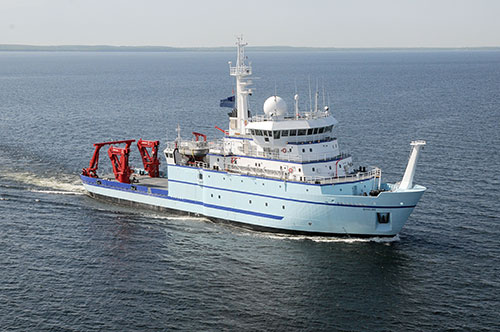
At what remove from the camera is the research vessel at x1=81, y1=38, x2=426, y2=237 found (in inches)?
1553

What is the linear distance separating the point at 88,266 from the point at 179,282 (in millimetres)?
6689

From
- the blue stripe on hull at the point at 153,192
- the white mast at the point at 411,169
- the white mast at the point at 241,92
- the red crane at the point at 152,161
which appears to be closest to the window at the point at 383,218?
the white mast at the point at 411,169

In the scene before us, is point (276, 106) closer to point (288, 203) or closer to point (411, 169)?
point (288, 203)

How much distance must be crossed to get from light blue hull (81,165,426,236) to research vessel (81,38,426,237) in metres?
0.07

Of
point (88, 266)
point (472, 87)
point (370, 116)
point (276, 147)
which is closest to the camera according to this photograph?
point (88, 266)

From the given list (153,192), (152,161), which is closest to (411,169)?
(153,192)

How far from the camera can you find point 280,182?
135 feet

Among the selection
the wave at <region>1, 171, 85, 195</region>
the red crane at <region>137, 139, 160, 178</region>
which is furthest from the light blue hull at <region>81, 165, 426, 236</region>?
the wave at <region>1, 171, 85, 195</region>

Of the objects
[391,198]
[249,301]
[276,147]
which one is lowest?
[249,301]

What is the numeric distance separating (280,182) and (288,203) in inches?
63.5

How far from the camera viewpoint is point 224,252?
38.7m

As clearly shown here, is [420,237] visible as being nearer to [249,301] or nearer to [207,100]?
[249,301]

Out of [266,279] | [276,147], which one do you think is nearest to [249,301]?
[266,279]

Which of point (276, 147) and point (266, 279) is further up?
point (276, 147)
